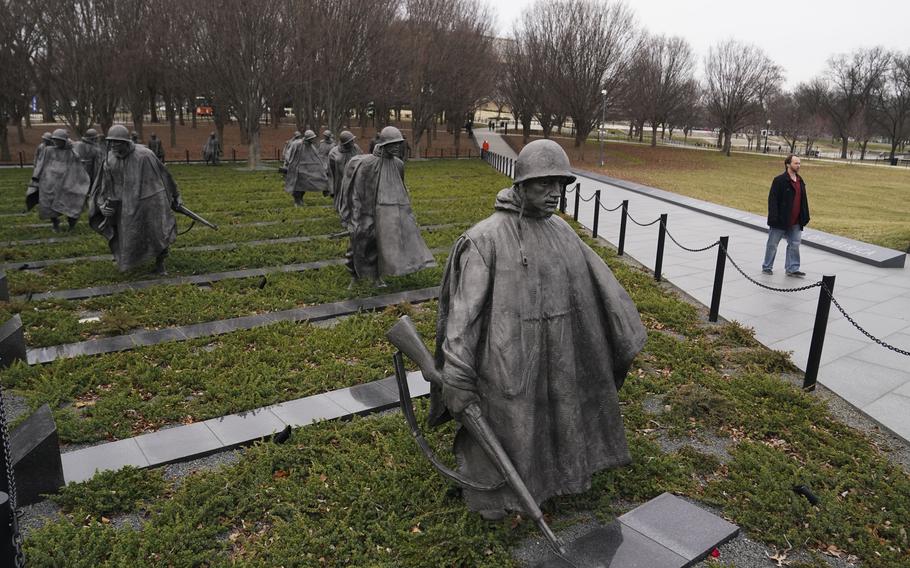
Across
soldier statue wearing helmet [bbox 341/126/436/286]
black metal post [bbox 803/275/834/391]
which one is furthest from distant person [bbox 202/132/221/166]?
black metal post [bbox 803/275/834/391]

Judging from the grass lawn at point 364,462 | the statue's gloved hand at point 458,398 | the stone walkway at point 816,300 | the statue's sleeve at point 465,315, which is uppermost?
the statue's sleeve at point 465,315

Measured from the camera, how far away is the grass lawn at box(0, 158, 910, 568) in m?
3.84

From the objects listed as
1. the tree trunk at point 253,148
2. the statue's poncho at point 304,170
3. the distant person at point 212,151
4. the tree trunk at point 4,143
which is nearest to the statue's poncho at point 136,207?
the statue's poncho at point 304,170

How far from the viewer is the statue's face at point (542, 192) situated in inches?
140

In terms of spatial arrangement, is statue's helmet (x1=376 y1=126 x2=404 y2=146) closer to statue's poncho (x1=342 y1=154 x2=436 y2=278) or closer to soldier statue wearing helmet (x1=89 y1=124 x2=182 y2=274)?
statue's poncho (x1=342 y1=154 x2=436 y2=278)

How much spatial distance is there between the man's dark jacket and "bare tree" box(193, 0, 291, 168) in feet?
69.6

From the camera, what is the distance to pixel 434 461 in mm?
3809

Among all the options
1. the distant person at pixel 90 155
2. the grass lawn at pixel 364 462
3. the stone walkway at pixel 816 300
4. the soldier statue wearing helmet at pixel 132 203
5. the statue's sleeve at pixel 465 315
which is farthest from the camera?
the distant person at pixel 90 155

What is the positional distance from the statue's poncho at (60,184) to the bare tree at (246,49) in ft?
44.4

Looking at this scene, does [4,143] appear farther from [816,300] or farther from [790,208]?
[816,300]

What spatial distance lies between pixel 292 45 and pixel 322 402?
2479 centimetres

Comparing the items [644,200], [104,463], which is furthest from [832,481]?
[644,200]

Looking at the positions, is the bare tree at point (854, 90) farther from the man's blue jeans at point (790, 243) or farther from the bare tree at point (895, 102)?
the man's blue jeans at point (790, 243)

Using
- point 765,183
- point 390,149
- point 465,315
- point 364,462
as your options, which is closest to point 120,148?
point 390,149
